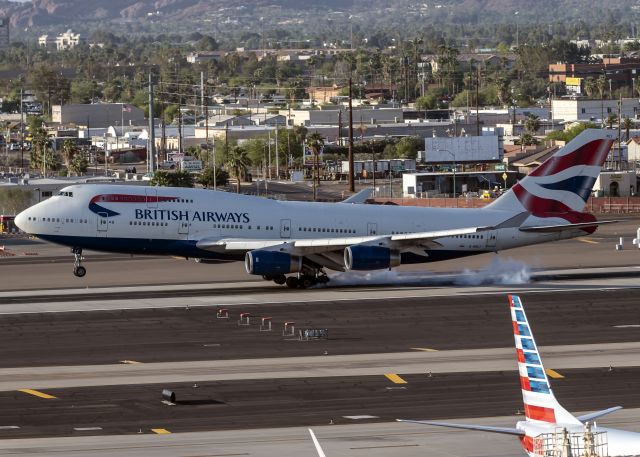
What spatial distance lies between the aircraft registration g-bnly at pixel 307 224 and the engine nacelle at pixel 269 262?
0.04 meters

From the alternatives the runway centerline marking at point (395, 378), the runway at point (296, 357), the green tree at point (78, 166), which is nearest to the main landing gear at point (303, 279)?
the runway at point (296, 357)

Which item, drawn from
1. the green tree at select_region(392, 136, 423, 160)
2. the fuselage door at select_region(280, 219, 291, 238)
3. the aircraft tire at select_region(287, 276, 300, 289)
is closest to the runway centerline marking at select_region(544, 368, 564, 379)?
the aircraft tire at select_region(287, 276, 300, 289)

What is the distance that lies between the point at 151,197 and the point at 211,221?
285cm

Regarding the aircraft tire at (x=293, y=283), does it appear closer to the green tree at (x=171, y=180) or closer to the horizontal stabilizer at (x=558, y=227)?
the horizontal stabilizer at (x=558, y=227)

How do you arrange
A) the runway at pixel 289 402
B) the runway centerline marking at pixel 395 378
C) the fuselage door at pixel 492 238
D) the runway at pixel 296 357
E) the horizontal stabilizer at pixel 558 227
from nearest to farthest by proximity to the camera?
the runway at pixel 296 357
the runway at pixel 289 402
the runway centerline marking at pixel 395 378
the horizontal stabilizer at pixel 558 227
the fuselage door at pixel 492 238

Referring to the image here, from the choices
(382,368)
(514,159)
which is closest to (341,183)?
(514,159)

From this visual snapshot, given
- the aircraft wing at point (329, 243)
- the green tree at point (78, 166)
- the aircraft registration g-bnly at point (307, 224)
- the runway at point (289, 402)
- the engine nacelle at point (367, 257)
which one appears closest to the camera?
the runway at point (289, 402)

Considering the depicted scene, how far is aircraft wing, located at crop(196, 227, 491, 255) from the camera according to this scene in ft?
203

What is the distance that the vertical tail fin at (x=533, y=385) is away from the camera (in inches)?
917

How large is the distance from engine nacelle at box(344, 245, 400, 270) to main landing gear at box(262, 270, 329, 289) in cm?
311

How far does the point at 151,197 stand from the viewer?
2502 inches

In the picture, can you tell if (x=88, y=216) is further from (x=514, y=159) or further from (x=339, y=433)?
(x=514, y=159)

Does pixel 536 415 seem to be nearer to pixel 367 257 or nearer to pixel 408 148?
pixel 367 257

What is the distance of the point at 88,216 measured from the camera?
63.0 metres
